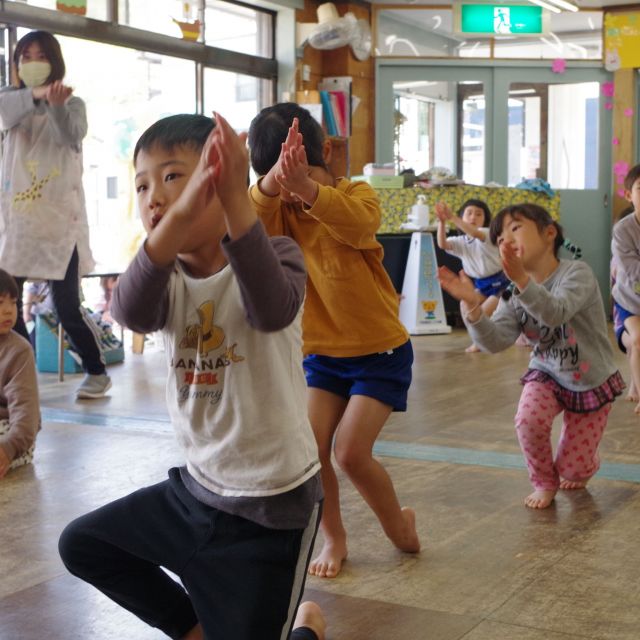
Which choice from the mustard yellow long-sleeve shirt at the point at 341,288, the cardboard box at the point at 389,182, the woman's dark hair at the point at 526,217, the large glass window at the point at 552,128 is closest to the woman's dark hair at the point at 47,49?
the woman's dark hair at the point at 526,217

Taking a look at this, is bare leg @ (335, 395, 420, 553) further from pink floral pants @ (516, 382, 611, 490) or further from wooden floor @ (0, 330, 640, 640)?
pink floral pants @ (516, 382, 611, 490)

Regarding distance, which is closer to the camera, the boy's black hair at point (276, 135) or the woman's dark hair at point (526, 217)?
the boy's black hair at point (276, 135)

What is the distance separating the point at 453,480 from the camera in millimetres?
3262

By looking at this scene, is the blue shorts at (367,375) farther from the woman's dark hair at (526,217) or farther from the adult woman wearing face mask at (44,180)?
the adult woman wearing face mask at (44,180)

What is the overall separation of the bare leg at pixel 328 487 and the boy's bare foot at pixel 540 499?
2.29 feet

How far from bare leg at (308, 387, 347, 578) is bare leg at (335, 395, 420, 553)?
0.04 meters

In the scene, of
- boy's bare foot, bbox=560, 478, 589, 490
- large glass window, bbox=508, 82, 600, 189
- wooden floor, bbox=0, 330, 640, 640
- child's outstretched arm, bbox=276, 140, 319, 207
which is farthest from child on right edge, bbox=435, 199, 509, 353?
child's outstretched arm, bbox=276, 140, 319, 207

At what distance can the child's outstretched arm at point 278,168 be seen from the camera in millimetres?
1985

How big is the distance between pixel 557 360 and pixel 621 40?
7457mm

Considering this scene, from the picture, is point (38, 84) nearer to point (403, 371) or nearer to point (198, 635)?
point (403, 371)

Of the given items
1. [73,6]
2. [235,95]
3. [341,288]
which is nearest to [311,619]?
[341,288]

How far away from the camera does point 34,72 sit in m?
4.62

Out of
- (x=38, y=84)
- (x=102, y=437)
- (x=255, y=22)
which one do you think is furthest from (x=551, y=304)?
(x=255, y=22)

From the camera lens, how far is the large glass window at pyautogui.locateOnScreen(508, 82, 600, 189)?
9852 mm
